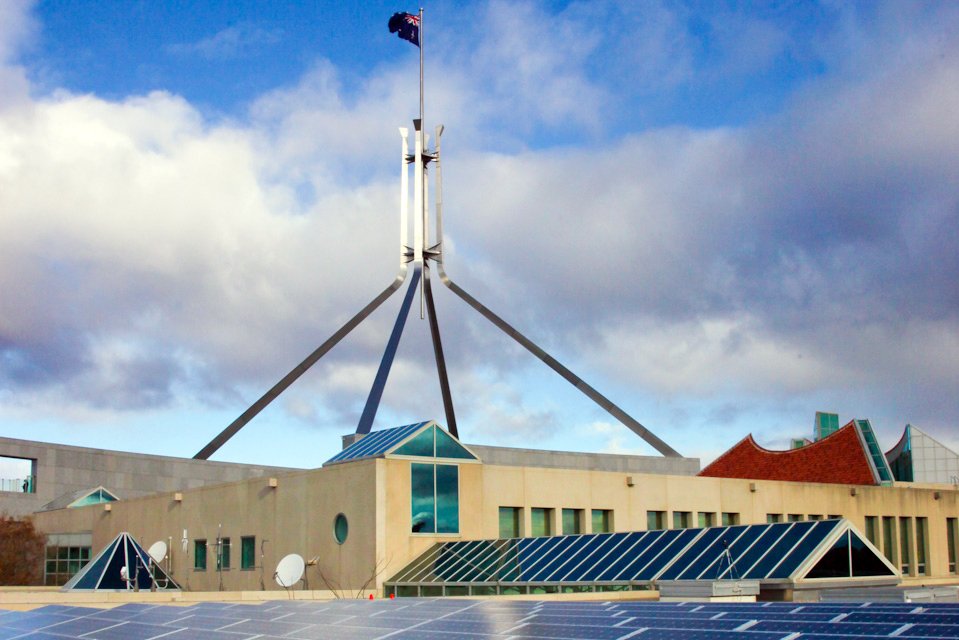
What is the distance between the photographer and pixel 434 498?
44.0 metres

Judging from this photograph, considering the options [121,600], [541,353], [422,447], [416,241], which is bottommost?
[121,600]

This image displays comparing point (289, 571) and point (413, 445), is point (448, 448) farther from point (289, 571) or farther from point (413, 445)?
point (289, 571)

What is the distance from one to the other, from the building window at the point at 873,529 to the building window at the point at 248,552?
104 ft

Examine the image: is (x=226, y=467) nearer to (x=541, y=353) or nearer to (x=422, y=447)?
(x=541, y=353)

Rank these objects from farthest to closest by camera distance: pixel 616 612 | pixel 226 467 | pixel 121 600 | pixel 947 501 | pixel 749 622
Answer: pixel 226 467
pixel 947 501
pixel 121 600
pixel 616 612
pixel 749 622

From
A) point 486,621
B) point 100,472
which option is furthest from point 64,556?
point 486,621

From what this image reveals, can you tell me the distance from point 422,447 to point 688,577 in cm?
1476

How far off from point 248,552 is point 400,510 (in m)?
11.0

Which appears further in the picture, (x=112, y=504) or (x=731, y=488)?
(x=112, y=504)

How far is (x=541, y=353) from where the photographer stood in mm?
70125

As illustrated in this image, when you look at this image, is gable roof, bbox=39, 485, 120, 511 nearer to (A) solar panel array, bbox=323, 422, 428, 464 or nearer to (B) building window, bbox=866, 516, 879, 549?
(A) solar panel array, bbox=323, 422, 428, 464

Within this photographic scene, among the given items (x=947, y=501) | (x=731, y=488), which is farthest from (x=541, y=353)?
(x=947, y=501)

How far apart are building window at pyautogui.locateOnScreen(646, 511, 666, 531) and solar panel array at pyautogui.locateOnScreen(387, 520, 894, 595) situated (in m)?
10.7

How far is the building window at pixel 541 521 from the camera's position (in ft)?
156
